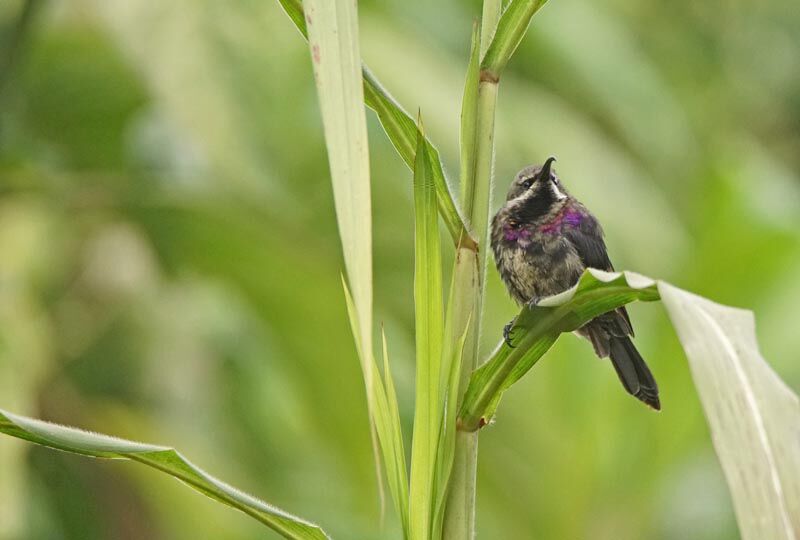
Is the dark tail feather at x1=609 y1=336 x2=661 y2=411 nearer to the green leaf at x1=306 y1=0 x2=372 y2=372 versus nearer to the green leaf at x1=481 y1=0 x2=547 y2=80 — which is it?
the green leaf at x1=481 y1=0 x2=547 y2=80

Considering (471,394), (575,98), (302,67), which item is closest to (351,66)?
(471,394)

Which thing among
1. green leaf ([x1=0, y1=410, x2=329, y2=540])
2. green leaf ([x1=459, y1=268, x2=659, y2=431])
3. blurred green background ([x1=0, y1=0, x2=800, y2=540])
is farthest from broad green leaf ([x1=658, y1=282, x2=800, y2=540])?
blurred green background ([x1=0, y1=0, x2=800, y2=540])

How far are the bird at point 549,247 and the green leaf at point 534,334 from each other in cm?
83

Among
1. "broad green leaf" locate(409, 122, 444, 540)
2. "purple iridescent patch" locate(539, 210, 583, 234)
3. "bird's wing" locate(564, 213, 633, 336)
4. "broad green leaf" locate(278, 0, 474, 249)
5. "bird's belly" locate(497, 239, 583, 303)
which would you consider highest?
"purple iridescent patch" locate(539, 210, 583, 234)

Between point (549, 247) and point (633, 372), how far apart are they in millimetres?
307

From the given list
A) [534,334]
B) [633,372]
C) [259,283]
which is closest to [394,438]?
[534,334]

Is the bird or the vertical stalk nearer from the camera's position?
the vertical stalk

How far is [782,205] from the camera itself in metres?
4.11

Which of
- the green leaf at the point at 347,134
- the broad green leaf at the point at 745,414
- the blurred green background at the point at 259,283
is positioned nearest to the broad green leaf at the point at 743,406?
the broad green leaf at the point at 745,414

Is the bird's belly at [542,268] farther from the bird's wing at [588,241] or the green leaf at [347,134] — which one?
the green leaf at [347,134]

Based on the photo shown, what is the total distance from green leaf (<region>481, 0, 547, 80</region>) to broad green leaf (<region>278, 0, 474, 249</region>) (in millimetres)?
85

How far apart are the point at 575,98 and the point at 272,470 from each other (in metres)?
2.69

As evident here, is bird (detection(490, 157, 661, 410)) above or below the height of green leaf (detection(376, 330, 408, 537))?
above

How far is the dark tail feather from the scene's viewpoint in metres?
1.69
